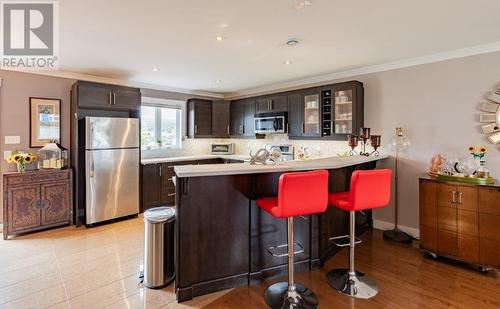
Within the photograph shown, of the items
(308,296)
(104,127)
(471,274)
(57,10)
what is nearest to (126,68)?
(104,127)

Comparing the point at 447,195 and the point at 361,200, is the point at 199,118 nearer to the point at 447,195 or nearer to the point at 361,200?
the point at 361,200

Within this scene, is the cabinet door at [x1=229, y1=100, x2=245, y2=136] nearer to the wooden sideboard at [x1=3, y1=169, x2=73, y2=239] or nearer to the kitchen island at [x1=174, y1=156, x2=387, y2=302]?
the wooden sideboard at [x1=3, y1=169, x2=73, y2=239]

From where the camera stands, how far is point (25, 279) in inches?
105

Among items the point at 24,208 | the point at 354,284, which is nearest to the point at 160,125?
the point at 24,208

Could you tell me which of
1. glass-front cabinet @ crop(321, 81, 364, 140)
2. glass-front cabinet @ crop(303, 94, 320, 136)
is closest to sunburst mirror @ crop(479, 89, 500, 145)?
glass-front cabinet @ crop(321, 81, 364, 140)

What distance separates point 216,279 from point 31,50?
3.49 meters

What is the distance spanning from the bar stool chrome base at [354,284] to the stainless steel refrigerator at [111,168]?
3.49 meters

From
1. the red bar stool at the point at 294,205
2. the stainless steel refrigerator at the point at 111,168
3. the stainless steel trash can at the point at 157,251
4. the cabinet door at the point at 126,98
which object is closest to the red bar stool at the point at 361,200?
the red bar stool at the point at 294,205

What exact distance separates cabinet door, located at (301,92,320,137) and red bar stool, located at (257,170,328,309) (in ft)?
8.21

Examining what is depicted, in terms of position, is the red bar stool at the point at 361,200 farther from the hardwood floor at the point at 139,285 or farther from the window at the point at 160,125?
the window at the point at 160,125

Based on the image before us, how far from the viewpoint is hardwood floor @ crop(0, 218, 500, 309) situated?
7.54 feet

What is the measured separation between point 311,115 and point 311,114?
18 millimetres

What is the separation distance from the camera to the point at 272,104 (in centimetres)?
527

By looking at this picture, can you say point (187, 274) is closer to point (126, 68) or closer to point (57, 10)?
point (57, 10)
